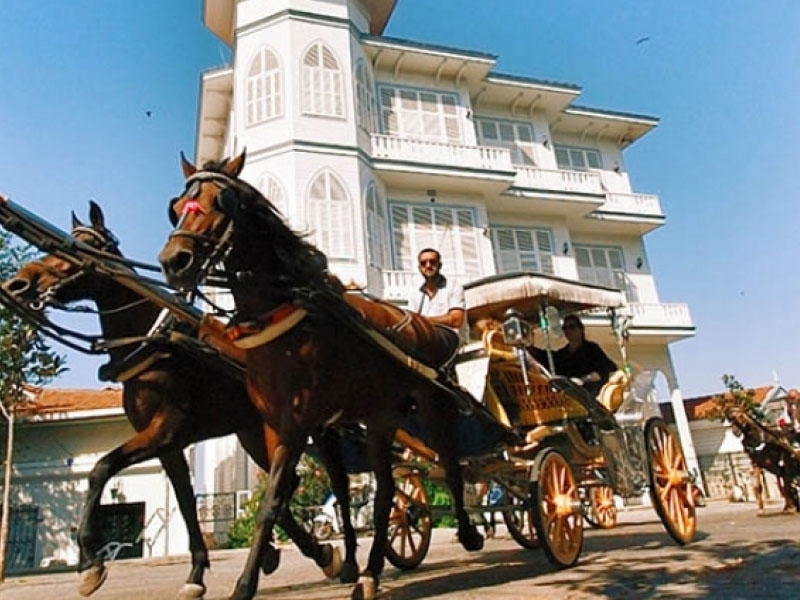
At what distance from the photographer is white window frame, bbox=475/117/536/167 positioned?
23.1 m

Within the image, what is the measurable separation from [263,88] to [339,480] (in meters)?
16.2

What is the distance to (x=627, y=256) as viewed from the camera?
24.5m

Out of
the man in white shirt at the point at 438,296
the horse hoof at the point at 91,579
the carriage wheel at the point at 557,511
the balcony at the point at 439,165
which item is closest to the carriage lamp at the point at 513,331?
the man in white shirt at the point at 438,296

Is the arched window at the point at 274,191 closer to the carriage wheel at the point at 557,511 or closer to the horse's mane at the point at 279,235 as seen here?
the carriage wheel at the point at 557,511

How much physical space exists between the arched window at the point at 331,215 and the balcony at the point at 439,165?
6.21 ft

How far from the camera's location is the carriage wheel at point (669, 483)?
564 cm

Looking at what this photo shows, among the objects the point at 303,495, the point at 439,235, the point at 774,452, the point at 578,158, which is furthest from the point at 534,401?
the point at 578,158

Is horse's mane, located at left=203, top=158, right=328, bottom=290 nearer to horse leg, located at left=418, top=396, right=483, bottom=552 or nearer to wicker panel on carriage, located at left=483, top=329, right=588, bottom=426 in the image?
horse leg, located at left=418, top=396, right=483, bottom=552

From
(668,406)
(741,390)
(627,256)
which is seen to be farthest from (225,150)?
(741,390)

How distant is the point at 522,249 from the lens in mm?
22031

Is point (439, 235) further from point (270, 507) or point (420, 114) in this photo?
point (270, 507)

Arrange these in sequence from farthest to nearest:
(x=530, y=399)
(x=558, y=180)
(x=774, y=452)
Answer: (x=558, y=180) < (x=774, y=452) < (x=530, y=399)

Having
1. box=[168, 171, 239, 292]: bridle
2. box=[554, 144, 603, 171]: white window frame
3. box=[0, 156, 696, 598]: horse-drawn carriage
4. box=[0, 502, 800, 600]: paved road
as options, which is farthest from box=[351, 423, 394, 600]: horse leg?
box=[554, 144, 603, 171]: white window frame

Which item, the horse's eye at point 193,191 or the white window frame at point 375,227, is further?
the white window frame at point 375,227
